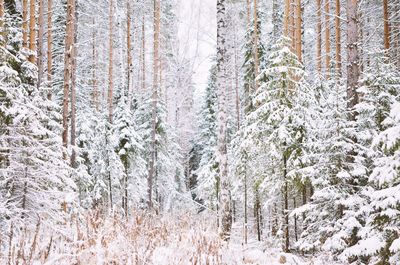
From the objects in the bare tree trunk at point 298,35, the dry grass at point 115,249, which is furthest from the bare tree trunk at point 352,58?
the dry grass at point 115,249

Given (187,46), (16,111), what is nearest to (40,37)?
(16,111)

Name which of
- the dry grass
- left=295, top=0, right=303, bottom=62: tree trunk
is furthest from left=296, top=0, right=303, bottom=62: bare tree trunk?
the dry grass

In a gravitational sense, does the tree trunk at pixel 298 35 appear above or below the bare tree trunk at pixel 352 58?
above

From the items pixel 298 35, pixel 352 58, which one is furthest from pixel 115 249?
Answer: pixel 298 35

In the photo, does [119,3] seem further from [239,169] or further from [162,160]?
[239,169]

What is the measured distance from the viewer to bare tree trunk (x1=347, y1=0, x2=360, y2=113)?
866 centimetres

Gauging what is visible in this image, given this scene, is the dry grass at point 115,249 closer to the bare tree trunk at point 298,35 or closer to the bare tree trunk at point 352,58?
the bare tree trunk at point 352,58

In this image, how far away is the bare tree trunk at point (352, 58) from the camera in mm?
8664

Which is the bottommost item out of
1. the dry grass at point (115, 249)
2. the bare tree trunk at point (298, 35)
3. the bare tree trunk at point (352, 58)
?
the dry grass at point (115, 249)

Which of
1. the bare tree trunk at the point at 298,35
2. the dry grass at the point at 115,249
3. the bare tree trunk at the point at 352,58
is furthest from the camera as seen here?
the bare tree trunk at the point at 298,35

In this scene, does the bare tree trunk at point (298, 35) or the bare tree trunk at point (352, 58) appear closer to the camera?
the bare tree trunk at point (352, 58)

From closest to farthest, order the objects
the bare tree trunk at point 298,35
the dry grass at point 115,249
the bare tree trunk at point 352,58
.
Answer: the dry grass at point 115,249 < the bare tree trunk at point 352,58 < the bare tree trunk at point 298,35

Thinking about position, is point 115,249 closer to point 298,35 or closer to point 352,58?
point 352,58

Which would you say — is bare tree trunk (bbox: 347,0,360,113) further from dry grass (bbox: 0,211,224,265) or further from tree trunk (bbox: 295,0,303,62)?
dry grass (bbox: 0,211,224,265)
